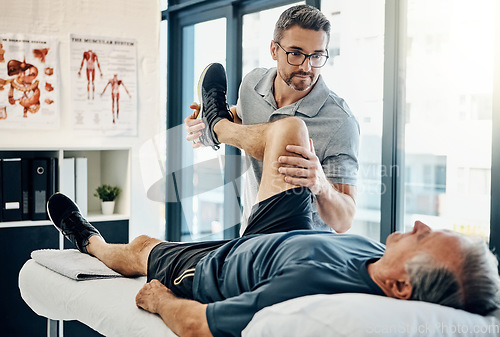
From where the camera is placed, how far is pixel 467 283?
1.17 meters

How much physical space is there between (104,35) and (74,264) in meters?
1.87

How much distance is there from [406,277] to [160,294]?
634mm

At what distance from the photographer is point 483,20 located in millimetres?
2268

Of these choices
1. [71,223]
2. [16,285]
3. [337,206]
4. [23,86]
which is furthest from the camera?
[23,86]

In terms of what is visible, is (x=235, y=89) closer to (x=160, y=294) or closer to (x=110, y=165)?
(x=110, y=165)

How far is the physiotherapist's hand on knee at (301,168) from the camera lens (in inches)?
65.7

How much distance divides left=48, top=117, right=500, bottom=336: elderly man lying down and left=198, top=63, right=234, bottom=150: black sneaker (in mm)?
291

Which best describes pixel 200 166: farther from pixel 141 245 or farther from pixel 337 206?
pixel 337 206

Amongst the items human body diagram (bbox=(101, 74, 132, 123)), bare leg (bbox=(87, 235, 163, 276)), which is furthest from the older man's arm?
human body diagram (bbox=(101, 74, 132, 123))

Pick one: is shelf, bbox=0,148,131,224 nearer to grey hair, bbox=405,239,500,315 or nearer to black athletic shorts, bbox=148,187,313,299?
black athletic shorts, bbox=148,187,313,299

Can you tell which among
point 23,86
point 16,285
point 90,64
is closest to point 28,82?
point 23,86

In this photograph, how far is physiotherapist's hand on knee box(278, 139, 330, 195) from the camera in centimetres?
167

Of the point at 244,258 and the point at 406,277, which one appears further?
the point at 244,258

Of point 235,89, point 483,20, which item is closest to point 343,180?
point 483,20
